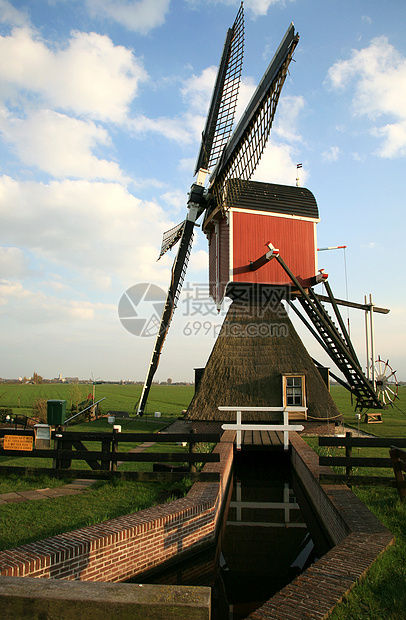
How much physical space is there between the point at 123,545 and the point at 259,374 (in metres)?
10.8

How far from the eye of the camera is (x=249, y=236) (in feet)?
54.1

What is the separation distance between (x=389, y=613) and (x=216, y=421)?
1118 centimetres

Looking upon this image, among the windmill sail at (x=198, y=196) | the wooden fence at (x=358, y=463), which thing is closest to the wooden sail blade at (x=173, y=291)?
the windmill sail at (x=198, y=196)

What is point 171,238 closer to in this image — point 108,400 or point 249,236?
point 249,236

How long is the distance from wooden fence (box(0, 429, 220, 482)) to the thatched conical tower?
6.82m

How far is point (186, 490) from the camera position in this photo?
7.20 metres

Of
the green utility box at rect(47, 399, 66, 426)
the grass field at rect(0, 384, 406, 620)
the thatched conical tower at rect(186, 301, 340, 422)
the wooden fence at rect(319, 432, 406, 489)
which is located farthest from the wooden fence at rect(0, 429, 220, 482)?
the thatched conical tower at rect(186, 301, 340, 422)

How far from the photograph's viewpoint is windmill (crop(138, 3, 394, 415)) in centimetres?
1589

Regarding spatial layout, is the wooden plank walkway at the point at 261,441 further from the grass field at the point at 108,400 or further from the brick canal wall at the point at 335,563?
the grass field at the point at 108,400

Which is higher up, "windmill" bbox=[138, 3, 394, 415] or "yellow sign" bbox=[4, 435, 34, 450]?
"windmill" bbox=[138, 3, 394, 415]

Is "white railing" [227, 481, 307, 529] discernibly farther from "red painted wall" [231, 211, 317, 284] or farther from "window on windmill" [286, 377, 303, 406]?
"red painted wall" [231, 211, 317, 284]

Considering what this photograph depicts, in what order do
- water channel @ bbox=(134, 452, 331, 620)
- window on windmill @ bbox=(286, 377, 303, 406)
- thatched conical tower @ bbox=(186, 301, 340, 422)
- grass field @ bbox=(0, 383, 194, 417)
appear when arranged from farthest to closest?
grass field @ bbox=(0, 383, 194, 417) → window on windmill @ bbox=(286, 377, 303, 406) → thatched conical tower @ bbox=(186, 301, 340, 422) → water channel @ bbox=(134, 452, 331, 620)

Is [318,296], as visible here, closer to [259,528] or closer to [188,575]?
[259,528]

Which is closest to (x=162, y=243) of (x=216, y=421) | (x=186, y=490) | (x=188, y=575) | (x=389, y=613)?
(x=216, y=421)
